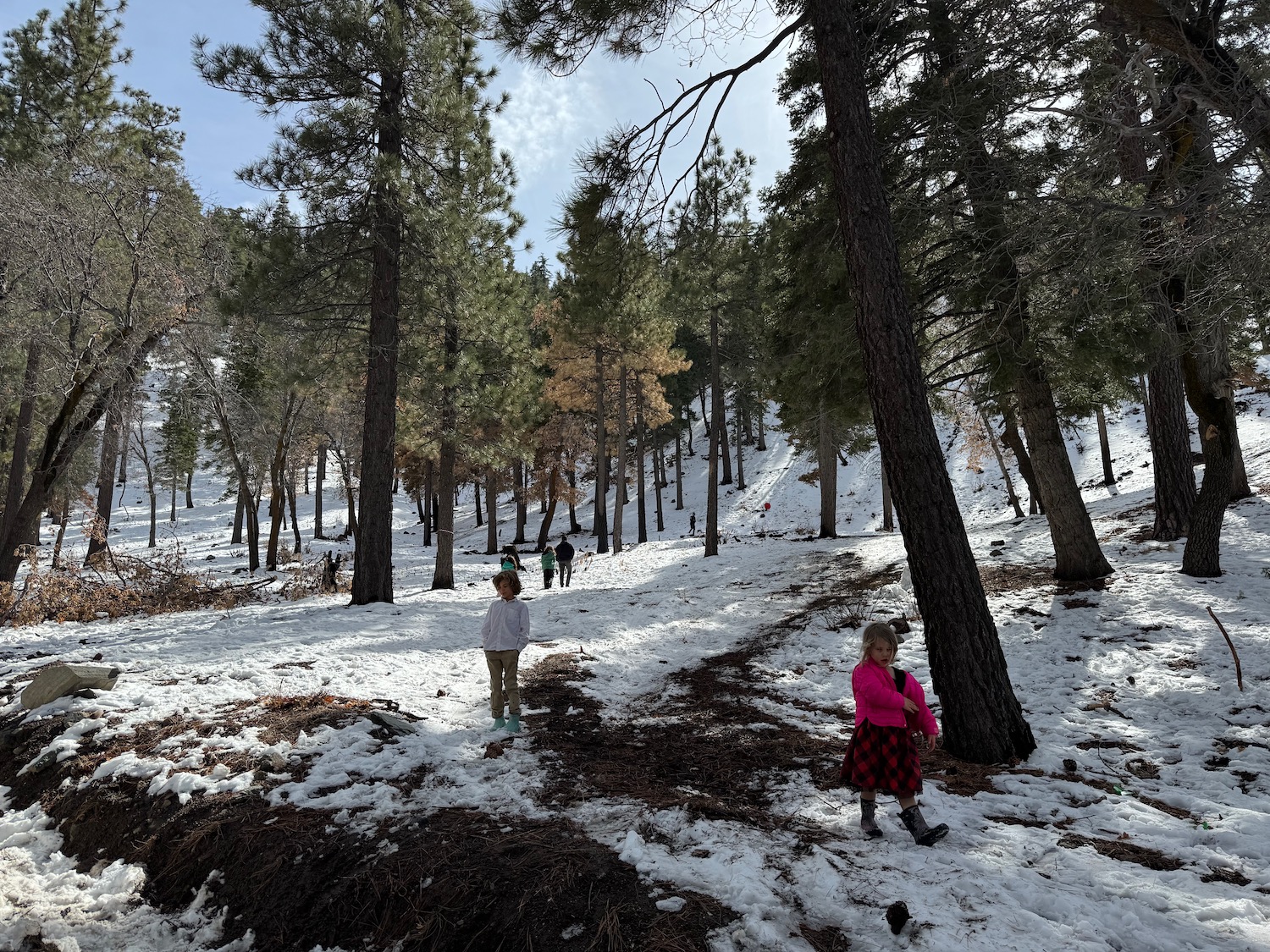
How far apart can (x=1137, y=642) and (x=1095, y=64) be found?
5855 mm

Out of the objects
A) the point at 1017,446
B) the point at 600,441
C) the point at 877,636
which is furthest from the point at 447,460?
the point at 1017,446

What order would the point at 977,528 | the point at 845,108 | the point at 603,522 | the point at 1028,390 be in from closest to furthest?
the point at 845,108, the point at 1028,390, the point at 977,528, the point at 603,522

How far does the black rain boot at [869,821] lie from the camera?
11.5 feet

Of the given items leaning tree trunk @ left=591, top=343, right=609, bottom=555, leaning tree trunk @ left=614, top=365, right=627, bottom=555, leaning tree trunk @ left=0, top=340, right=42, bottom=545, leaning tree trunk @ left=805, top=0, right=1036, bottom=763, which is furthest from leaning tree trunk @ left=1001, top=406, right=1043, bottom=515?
leaning tree trunk @ left=0, top=340, right=42, bottom=545

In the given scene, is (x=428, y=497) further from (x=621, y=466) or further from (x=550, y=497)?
(x=621, y=466)

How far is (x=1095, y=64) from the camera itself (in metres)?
5.62

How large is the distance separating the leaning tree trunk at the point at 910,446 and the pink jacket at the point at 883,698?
1.15 meters

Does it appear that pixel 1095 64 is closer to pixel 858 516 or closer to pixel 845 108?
pixel 845 108

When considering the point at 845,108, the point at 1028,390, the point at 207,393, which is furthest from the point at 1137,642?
the point at 207,393

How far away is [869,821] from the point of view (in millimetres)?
3516

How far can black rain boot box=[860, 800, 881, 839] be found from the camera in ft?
11.5

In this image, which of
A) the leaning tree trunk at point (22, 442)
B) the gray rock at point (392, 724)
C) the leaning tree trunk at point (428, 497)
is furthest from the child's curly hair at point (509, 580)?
the leaning tree trunk at point (428, 497)

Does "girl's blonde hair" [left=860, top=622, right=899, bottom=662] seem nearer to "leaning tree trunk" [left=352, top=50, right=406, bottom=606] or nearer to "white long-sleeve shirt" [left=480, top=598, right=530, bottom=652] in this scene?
"white long-sleeve shirt" [left=480, top=598, right=530, bottom=652]

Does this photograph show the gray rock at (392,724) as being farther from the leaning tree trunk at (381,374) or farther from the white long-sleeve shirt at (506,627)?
the leaning tree trunk at (381,374)
